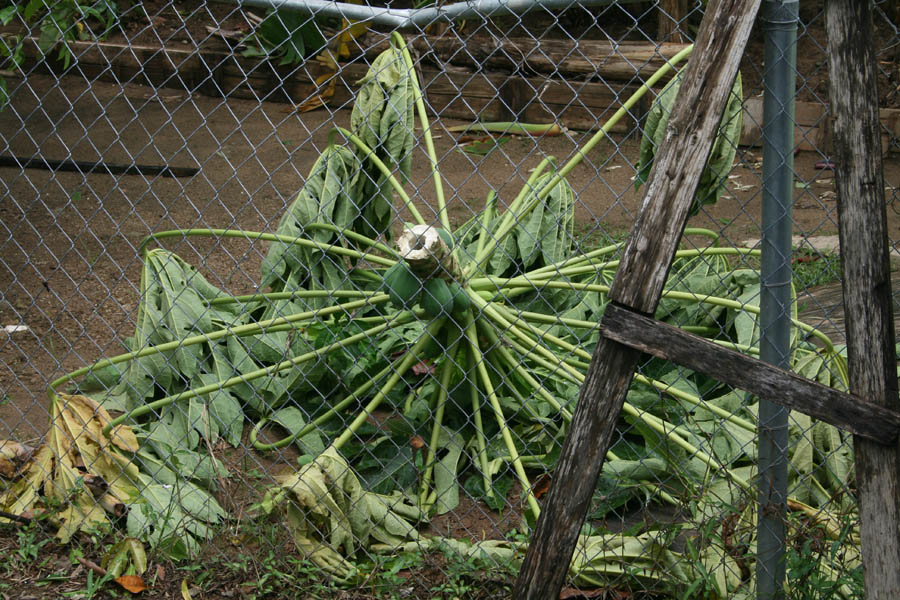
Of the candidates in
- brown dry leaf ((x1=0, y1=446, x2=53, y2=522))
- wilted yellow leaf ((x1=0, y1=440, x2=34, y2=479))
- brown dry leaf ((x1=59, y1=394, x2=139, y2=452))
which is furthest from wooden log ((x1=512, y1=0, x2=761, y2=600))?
wilted yellow leaf ((x1=0, y1=440, x2=34, y2=479))

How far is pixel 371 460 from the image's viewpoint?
2.92 m

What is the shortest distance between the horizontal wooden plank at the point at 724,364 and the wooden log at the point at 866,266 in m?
0.07

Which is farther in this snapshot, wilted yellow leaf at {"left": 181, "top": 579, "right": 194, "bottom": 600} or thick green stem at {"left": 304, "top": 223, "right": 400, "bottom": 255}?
thick green stem at {"left": 304, "top": 223, "right": 400, "bottom": 255}

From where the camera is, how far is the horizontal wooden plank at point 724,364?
5.41ft

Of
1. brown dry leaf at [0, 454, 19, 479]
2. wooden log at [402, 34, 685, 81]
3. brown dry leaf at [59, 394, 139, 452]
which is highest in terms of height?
wooden log at [402, 34, 685, 81]

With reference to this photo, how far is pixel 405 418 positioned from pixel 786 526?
1.37m

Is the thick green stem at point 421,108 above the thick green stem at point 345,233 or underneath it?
A: above

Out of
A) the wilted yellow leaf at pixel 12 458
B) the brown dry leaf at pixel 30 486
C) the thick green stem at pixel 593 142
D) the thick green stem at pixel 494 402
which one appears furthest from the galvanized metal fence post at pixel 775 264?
the wilted yellow leaf at pixel 12 458

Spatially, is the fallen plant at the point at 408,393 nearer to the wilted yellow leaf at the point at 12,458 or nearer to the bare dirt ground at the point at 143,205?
the wilted yellow leaf at the point at 12,458

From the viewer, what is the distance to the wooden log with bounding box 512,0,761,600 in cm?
160

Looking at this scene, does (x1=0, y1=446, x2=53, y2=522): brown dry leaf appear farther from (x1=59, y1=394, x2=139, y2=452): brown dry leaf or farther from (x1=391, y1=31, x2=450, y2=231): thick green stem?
(x1=391, y1=31, x2=450, y2=231): thick green stem

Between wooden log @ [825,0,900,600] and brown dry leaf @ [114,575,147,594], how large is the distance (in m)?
1.82

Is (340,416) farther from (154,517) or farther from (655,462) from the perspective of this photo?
(655,462)

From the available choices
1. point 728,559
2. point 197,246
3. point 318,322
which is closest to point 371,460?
point 318,322
